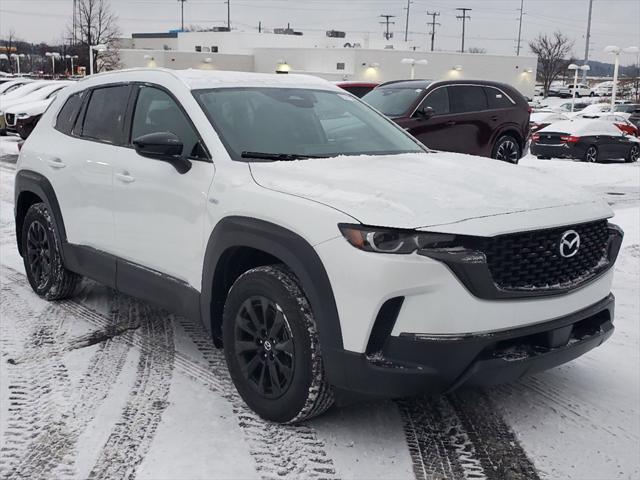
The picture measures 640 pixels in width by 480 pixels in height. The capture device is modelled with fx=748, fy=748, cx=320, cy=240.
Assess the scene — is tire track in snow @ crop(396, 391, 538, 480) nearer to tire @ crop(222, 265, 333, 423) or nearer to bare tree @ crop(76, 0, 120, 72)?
tire @ crop(222, 265, 333, 423)

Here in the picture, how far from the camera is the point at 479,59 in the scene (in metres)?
63.3

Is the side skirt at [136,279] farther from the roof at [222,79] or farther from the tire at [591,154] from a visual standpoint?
the tire at [591,154]

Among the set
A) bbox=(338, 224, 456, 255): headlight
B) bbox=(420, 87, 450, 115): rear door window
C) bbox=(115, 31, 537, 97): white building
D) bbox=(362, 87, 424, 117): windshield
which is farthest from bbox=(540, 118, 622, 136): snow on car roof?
bbox=(115, 31, 537, 97): white building

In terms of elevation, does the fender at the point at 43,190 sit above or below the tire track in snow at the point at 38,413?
above

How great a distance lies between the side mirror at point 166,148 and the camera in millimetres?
4066

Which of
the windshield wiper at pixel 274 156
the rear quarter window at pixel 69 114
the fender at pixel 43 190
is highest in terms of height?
the rear quarter window at pixel 69 114

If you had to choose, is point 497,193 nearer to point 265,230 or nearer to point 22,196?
point 265,230

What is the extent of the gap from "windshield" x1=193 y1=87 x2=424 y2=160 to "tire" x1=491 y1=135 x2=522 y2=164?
7.26 m

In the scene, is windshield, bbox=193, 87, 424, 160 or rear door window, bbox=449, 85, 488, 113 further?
rear door window, bbox=449, 85, 488, 113

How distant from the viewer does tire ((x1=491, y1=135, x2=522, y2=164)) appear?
12.0m

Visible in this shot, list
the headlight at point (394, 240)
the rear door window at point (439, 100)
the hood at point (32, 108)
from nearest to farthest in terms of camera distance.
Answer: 1. the headlight at point (394, 240)
2. the rear door window at point (439, 100)
3. the hood at point (32, 108)

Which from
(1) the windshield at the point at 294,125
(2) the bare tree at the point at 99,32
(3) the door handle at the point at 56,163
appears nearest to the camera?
(1) the windshield at the point at 294,125

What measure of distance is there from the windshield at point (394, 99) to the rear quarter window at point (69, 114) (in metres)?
6.31

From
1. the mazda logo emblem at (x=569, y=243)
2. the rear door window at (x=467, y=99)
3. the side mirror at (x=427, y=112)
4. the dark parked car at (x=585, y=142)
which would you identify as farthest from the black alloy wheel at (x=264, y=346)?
the dark parked car at (x=585, y=142)
